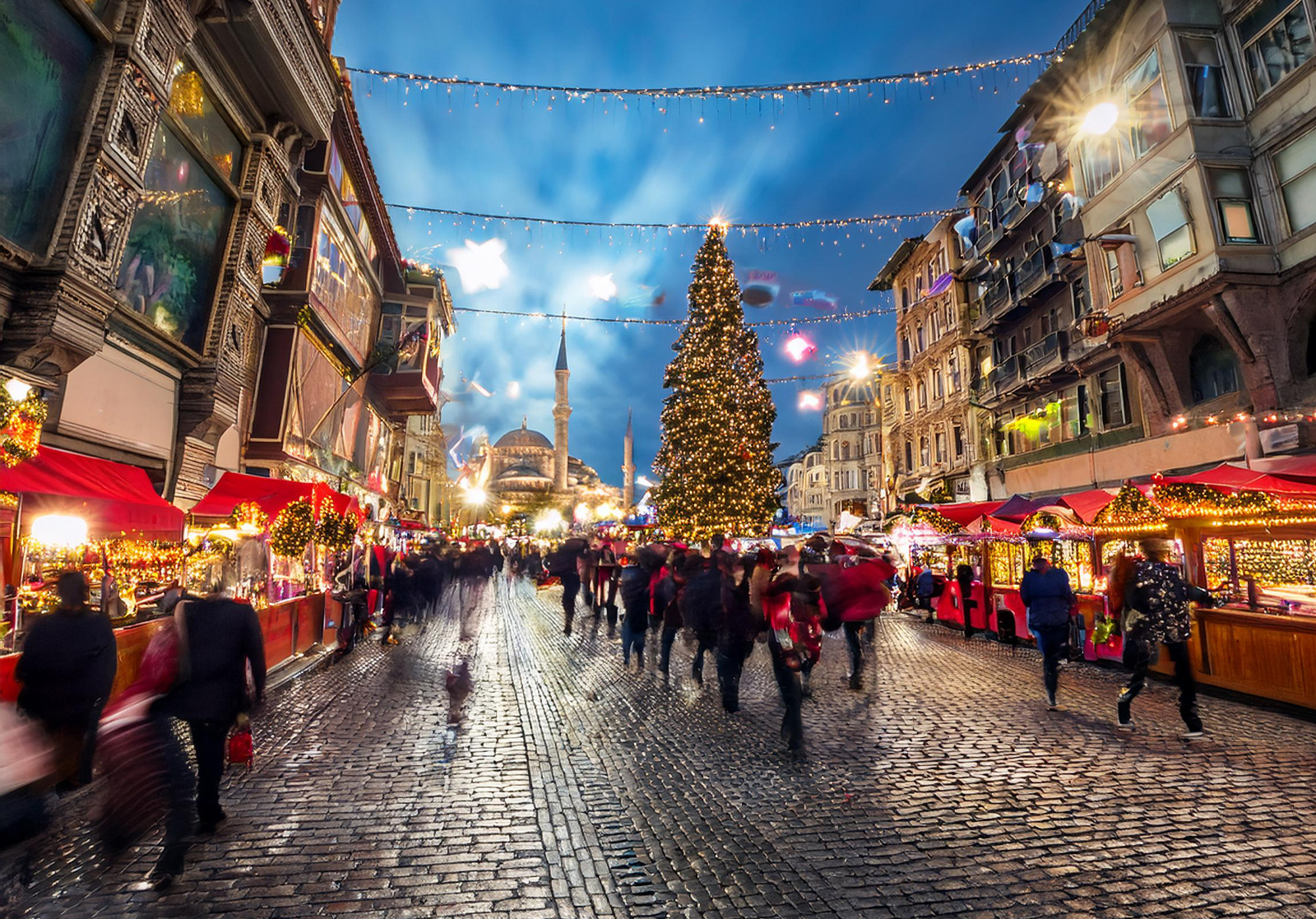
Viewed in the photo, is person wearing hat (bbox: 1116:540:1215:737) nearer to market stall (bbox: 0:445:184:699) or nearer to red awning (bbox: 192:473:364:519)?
market stall (bbox: 0:445:184:699)

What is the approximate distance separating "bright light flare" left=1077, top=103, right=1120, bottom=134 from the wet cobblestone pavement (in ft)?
49.5

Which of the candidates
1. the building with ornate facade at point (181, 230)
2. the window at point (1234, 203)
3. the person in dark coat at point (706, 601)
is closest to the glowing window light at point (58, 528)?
the building with ornate facade at point (181, 230)

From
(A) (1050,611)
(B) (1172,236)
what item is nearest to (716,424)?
(B) (1172,236)

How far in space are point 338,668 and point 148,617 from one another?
2865 millimetres

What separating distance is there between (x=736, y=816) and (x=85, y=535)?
8.78 m

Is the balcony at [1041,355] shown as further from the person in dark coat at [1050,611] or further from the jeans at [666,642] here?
the jeans at [666,642]

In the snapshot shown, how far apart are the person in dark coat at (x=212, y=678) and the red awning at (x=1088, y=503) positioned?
1363 centimetres

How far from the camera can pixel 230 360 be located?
532 inches

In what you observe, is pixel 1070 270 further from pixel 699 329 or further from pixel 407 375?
pixel 407 375

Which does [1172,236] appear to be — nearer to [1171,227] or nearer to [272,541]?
[1171,227]

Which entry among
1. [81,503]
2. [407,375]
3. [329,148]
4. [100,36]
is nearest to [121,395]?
[81,503]

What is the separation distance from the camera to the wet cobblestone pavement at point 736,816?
360 centimetres

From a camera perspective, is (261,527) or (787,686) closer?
(787,686)

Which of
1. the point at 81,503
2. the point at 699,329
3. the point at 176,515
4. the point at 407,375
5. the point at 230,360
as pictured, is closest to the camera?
the point at 81,503
